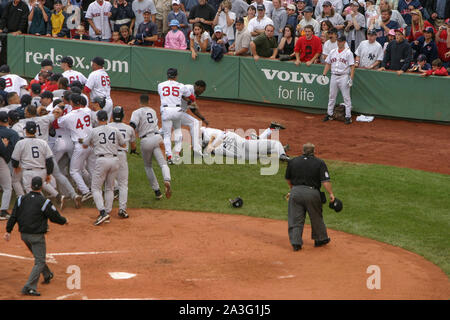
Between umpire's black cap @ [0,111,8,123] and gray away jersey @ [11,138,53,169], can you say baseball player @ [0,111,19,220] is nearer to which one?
umpire's black cap @ [0,111,8,123]

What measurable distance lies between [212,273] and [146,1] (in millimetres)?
15030

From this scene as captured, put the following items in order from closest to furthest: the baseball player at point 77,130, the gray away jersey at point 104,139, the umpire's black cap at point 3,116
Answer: the umpire's black cap at point 3,116 < the gray away jersey at point 104,139 < the baseball player at point 77,130

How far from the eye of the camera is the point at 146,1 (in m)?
24.5

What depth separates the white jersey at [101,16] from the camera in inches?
980

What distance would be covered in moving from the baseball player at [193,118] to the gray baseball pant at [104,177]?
148 inches

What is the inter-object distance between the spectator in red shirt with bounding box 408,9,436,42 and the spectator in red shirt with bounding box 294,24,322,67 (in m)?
2.71

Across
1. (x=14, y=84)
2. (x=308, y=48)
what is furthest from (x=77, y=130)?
(x=308, y=48)

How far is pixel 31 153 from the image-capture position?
13148mm

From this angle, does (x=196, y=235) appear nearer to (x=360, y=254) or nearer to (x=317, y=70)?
(x=360, y=254)

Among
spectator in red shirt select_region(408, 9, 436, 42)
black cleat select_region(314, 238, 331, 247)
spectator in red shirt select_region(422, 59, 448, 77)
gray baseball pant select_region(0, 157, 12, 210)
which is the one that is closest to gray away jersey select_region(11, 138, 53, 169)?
gray baseball pant select_region(0, 157, 12, 210)

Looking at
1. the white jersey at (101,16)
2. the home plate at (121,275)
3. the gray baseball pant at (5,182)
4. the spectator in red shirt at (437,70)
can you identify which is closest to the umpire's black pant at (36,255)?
the home plate at (121,275)

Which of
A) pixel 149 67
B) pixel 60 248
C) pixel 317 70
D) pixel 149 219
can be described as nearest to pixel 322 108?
pixel 317 70

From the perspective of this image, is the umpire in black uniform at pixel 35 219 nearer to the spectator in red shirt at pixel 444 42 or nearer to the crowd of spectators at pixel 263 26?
the crowd of spectators at pixel 263 26

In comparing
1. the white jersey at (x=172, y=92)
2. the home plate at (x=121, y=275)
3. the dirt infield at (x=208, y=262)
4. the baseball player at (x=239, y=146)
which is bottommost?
the home plate at (x=121, y=275)
